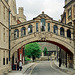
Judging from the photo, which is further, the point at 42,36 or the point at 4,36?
A: the point at 42,36

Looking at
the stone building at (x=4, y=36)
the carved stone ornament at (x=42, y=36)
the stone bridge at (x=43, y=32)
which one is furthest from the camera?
the carved stone ornament at (x=42, y=36)

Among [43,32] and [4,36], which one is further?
[43,32]

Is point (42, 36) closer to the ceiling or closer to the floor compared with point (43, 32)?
closer to the floor

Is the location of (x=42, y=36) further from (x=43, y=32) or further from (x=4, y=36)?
(x=4, y=36)

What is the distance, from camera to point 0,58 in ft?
67.1

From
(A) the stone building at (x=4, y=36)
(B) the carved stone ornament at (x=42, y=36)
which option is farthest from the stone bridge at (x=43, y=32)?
(A) the stone building at (x=4, y=36)

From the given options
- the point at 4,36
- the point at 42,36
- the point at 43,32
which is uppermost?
the point at 43,32

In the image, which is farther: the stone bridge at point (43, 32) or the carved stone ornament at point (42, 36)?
the carved stone ornament at point (42, 36)

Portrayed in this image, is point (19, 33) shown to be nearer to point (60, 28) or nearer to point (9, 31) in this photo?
point (9, 31)

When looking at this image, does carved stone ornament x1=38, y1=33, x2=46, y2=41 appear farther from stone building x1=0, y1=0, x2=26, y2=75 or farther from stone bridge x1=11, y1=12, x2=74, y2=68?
stone building x1=0, y1=0, x2=26, y2=75

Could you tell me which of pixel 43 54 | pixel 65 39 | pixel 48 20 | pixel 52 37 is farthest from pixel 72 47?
pixel 43 54

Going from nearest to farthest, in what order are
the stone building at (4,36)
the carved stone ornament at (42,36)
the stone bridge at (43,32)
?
the stone building at (4,36)
the stone bridge at (43,32)
the carved stone ornament at (42,36)

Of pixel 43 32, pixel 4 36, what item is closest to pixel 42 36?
pixel 43 32

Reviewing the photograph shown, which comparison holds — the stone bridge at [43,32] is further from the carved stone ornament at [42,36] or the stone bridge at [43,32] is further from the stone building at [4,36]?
the stone building at [4,36]
